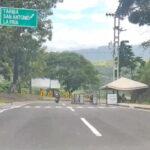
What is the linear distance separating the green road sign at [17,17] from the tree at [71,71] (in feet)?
249

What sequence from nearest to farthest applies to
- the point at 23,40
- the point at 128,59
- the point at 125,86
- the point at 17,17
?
the point at 17,17 < the point at 125,86 < the point at 23,40 < the point at 128,59

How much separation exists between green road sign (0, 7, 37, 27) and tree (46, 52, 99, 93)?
7588cm

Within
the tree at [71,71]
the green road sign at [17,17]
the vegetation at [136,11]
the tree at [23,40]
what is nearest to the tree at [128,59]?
the tree at [23,40]

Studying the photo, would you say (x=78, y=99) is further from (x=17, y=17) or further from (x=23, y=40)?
(x=17, y=17)

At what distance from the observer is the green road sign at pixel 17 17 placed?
1251 inches

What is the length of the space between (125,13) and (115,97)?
1177 cm

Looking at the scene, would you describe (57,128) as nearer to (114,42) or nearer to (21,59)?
(114,42)

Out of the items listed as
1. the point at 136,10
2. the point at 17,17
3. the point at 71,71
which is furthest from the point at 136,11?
the point at 71,71

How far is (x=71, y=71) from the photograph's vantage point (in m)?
109

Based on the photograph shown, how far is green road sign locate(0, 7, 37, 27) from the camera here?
3178 centimetres

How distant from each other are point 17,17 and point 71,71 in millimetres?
76991

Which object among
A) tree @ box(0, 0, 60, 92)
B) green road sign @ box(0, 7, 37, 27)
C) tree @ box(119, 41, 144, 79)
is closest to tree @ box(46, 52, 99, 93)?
tree @ box(119, 41, 144, 79)

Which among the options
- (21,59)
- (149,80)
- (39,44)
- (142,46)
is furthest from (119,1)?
(21,59)

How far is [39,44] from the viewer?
→ 66.1m
